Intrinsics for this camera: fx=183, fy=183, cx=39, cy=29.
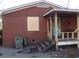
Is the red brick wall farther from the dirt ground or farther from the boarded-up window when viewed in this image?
the dirt ground

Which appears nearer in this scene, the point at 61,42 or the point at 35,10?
the point at 61,42

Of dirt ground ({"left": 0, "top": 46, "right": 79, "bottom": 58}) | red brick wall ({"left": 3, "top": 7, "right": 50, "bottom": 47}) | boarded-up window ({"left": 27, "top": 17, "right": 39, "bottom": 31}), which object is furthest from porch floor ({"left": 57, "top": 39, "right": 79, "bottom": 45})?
boarded-up window ({"left": 27, "top": 17, "right": 39, "bottom": 31})

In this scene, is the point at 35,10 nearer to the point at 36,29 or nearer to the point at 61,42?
the point at 36,29

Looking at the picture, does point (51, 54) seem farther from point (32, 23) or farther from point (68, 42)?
point (32, 23)

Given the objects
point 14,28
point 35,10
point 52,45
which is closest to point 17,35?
point 14,28

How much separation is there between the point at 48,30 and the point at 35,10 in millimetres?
2566

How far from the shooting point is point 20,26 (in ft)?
64.0

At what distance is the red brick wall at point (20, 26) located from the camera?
1928 centimetres

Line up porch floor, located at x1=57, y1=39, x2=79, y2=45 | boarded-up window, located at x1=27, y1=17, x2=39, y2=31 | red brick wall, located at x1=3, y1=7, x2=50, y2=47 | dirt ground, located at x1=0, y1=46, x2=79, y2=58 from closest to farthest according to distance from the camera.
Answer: dirt ground, located at x1=0, y1=46, x2=79, y2=58 < porch floor, located at x1=57, y1=39, x2=79, y2=45 < red brick wall, located at x1=3, y1=7, x2=50, y2=47 < boarded-up window, located at x1=27, y1=17, x2=39, y2=31

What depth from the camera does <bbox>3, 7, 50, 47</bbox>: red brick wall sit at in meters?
19.3

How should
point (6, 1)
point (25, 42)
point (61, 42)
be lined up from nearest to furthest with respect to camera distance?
point (61, 42), point (25, 42), point (6, 1)

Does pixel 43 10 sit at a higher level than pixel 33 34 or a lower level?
higher

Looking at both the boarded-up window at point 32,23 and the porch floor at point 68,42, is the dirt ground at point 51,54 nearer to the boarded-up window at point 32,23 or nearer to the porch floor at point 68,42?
the porch floor at point 68,42

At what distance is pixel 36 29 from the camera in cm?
1973
